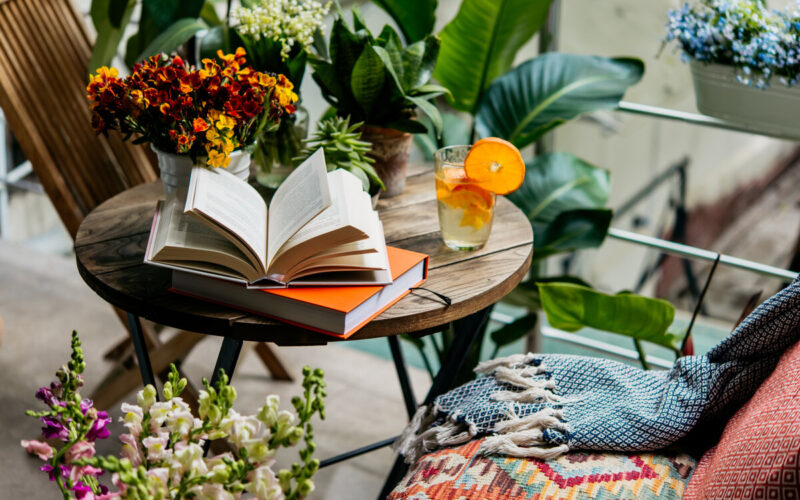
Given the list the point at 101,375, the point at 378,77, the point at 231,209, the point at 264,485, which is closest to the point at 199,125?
the point at 231,209

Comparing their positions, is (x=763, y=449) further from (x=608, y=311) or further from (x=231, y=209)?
(x=231, y=209)

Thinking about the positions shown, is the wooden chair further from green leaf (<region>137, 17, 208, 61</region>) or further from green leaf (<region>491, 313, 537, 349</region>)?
green leaf (<region>491, 313, 537, 349</region>)

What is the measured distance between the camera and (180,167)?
1.20 metres

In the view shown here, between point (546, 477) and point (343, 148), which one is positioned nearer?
point (546, 477)

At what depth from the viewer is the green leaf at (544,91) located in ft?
5.46

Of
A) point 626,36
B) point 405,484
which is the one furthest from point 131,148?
point 626,36

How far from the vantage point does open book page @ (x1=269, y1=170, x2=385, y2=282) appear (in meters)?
1.00

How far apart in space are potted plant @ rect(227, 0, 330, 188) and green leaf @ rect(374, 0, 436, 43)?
28cm

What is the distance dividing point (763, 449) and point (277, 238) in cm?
64

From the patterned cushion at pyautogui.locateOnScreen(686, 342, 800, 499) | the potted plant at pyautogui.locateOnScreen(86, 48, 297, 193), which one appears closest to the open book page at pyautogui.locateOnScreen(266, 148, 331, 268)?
the potted plant at pyautogui.locateOnScreen(86, 48, 297, 193)

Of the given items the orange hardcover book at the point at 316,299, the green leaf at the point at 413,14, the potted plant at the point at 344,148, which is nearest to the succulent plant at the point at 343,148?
the potted plant at the point at 344,148

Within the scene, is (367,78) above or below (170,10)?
below

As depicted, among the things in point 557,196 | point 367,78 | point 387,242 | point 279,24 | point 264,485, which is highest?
point 279,24

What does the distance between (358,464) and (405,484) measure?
815 mm
